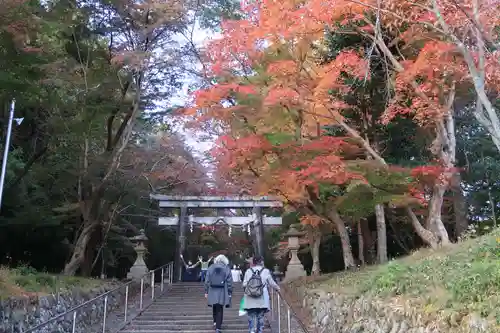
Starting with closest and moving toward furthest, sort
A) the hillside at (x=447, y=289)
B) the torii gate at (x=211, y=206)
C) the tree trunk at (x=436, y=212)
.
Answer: the hillside at (x=447, y=289)
the tree trunk at (x=436, y=212)
the torii gate at (x=211, y=206)

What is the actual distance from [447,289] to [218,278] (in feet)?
12.2

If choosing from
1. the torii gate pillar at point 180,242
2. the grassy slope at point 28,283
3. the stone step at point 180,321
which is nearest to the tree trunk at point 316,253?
the torii gate pillar at point 180,242

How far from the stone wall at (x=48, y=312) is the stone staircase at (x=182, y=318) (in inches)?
45.7

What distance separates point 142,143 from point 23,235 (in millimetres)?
5531

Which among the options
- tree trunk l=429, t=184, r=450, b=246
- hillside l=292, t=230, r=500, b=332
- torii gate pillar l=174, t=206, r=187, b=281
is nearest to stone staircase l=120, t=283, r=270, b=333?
hillside l=292, t=230, r=500, b=332

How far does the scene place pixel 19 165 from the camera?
12.0 m

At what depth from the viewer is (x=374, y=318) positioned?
21.0 feet

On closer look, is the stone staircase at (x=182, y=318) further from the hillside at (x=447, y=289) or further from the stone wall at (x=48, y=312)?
the hillside at (x=447, y=289)

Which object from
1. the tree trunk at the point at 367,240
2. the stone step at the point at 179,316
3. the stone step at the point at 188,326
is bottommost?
the stone step at the point at 188,326

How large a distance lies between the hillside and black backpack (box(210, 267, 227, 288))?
2105 millimetres

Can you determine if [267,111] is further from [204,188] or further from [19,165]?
[204,188]

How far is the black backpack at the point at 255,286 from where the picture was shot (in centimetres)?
707

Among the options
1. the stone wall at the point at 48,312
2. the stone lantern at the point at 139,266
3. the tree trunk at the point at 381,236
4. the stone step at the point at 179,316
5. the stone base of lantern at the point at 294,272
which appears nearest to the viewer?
the stone wall at the point at 48,312

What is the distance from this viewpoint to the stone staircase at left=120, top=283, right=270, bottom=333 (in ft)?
29.3
